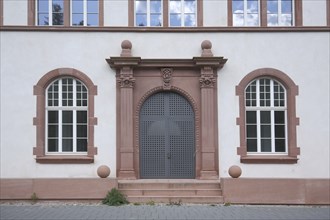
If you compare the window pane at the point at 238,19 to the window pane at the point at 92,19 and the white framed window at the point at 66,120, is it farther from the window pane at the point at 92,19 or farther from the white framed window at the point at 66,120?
the white framed window at the point at 66,120

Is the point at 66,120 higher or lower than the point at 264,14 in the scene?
lower

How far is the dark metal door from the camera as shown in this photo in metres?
16.0

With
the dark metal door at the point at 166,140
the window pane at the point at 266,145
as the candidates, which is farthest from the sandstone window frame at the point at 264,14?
the window pane at the point at 266,145

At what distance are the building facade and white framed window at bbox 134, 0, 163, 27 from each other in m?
0.07

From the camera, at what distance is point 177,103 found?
1617 centimetres

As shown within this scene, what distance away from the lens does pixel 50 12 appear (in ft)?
52.9

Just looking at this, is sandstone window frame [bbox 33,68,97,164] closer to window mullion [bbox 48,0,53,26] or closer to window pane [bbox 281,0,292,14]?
window mullion [bbox 48,0,53,26]

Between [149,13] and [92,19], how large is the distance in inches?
73.4

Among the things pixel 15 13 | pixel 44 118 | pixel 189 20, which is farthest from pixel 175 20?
pixel 44 118

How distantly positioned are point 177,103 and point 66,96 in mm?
3584

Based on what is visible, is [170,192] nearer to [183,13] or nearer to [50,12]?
[183,13]

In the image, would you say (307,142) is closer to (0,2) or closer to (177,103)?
(177,103)

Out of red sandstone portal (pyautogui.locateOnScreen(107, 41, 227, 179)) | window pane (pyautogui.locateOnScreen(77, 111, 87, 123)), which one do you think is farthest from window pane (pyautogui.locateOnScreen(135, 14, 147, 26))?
window pane (pyautogui.locateOnScreen(77, 111, 87, 123))

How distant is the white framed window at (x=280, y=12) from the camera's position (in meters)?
16.3
